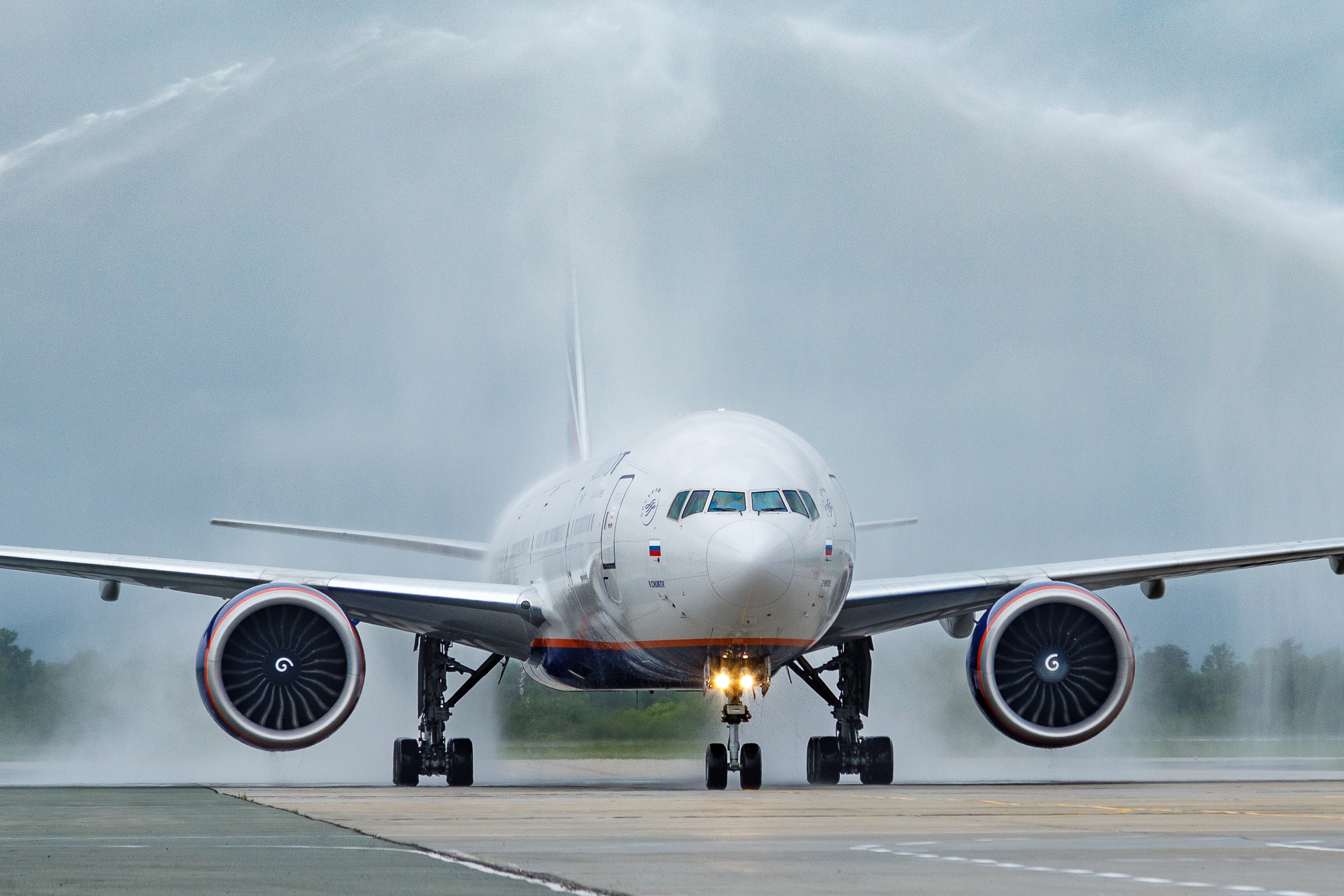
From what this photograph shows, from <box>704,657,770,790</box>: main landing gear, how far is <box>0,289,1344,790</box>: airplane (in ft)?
0.08

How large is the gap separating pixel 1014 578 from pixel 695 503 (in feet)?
15.3

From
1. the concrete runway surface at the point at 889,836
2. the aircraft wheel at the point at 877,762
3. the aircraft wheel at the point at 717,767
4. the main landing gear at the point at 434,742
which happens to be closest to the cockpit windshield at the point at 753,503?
the aircraft wheel at the point at 717,767

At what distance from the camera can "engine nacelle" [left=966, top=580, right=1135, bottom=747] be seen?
1948 cm

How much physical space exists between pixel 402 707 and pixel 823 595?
14.9 m

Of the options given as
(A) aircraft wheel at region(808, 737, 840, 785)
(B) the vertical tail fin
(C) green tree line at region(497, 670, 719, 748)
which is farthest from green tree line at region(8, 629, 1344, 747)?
(A) aircraft wheel at region(808, 737, 840, 785)

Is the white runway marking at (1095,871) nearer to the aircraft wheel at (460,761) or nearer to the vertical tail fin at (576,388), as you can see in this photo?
the aircraft wheel at (460,761)

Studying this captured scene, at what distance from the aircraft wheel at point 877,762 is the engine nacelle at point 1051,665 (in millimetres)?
3195

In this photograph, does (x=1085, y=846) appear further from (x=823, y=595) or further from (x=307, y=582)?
(x=307, y=582)

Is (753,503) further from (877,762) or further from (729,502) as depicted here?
(877,762)

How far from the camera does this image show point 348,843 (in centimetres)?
1051

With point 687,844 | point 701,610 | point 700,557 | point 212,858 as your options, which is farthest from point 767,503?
point 212,858

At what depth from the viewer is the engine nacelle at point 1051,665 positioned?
19.5 metres

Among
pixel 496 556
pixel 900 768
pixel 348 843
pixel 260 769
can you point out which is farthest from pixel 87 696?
pixel 348 843

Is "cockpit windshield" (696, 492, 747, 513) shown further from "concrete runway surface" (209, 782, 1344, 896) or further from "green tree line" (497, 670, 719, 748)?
"green tree line" (497, 670, 719, 748)
